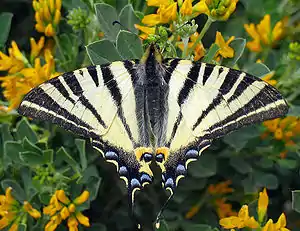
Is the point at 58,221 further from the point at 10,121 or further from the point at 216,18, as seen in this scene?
the point at 216,18

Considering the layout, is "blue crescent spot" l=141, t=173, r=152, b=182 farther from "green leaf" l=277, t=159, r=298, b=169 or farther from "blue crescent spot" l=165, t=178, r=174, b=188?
"green leaf" l=277, t=159, r=298, b=169

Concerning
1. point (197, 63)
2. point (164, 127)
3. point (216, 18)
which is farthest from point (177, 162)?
point (216, 18)

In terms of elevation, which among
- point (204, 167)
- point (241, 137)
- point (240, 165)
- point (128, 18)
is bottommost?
point (240, 165)

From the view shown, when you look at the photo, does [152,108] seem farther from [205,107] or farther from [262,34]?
[262,34]

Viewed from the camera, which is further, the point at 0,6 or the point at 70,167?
the point at 0,6

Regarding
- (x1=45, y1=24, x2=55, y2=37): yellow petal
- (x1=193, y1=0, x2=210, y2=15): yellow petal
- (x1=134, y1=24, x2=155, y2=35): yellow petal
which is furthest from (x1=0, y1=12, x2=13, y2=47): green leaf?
(x1=193, y1=0, x2=210, y2=15): yellow petal

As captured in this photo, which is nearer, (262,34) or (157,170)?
(157,170)

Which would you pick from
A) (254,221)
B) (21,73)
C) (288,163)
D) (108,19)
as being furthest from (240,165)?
(21,73)
